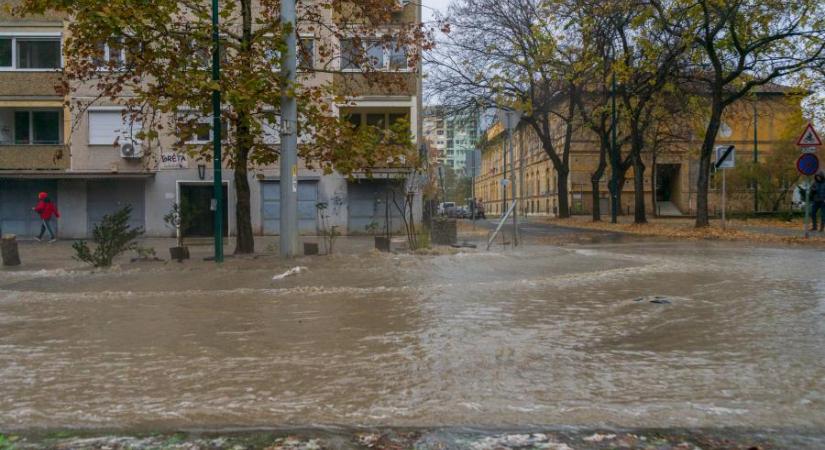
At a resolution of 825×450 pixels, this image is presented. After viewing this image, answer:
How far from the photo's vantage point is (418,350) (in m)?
5.50

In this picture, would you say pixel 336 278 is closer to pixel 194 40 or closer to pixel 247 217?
pixel 247 217

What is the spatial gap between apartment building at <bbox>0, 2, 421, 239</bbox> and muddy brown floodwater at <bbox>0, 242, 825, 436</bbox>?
15126 mm

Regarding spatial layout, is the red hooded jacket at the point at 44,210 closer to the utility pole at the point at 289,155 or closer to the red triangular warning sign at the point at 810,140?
the utility pole at the point at 289,155

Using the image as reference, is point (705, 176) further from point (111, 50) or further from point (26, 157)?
point (26, 157)

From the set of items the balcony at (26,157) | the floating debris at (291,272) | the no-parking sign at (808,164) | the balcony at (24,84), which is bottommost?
the floating debris at (291,272)

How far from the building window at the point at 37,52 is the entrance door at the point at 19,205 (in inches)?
185

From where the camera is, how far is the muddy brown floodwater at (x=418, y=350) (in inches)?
154

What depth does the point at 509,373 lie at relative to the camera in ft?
15.5

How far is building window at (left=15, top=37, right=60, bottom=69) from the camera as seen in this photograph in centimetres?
2517

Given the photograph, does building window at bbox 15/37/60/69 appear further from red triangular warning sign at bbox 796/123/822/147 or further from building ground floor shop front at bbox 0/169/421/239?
red triangular warning sign at bbox 796/123/822/147

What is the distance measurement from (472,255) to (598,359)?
7533 millimetres

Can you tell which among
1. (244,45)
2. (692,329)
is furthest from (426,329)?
(244,45)

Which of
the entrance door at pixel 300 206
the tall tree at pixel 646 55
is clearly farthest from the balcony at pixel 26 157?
the tall tree at pixel 646 55

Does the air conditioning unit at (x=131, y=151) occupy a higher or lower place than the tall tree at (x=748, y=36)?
lower
